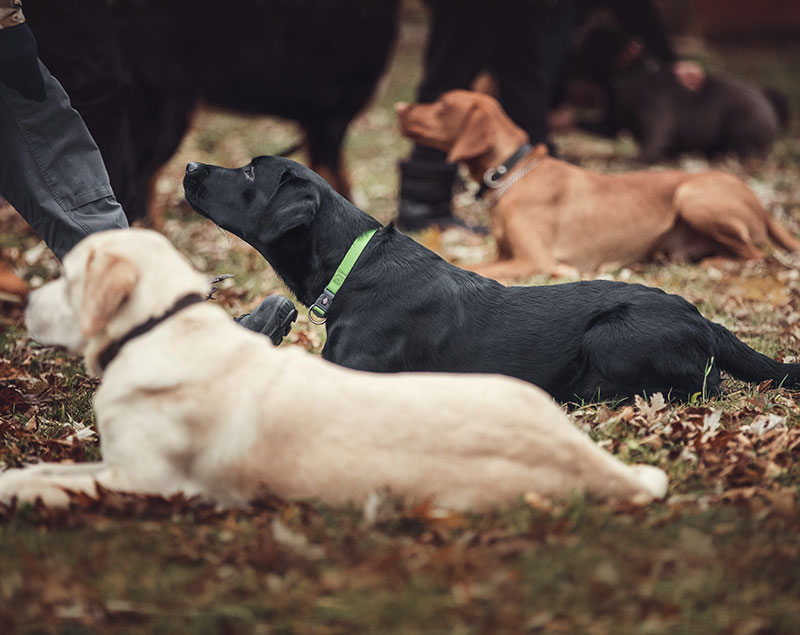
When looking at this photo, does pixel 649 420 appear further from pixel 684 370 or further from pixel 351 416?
pixel 351 416

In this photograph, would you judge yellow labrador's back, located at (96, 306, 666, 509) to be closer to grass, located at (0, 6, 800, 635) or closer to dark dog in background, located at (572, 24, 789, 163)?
grass, located at (0, 6, 800, 635)

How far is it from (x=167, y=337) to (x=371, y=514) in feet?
2.46

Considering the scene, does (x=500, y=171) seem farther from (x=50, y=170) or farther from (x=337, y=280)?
(x=50, y=170)

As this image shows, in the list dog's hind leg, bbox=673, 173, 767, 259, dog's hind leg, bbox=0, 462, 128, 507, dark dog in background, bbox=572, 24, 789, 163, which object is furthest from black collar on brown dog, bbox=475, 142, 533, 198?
dark dog in background, bbox=572, 24, 789, 163

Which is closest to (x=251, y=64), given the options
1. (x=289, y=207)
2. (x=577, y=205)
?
(x=577, y=205)

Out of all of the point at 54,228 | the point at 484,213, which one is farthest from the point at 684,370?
the point at 484,213

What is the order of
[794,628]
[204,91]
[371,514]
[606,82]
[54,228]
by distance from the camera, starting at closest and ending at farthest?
[794,628]
[371,514]
[54,228]
[204,91]
[606,82]

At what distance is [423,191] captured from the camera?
22.0ft

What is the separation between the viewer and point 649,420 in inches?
121

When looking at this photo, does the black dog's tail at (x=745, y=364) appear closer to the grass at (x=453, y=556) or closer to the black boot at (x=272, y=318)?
the grass at (x=453, y=556)

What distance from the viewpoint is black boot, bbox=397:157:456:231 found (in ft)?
21.9

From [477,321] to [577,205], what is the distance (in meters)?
2.94

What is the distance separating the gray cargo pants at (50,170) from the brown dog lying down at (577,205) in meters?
2.82

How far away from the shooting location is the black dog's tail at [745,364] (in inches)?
131
